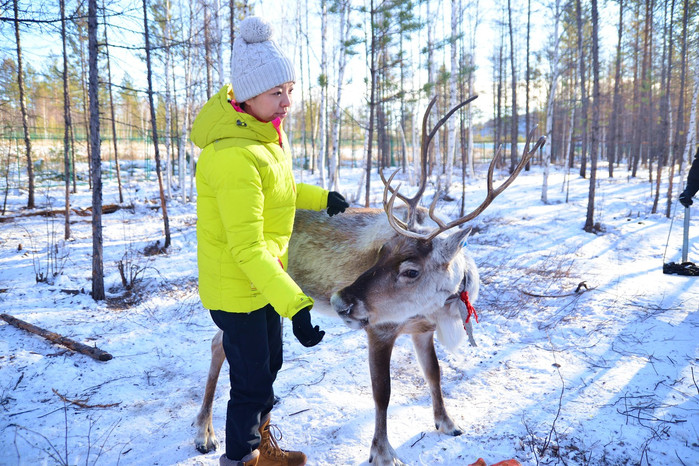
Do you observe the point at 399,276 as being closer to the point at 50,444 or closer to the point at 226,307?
the point at 226,307

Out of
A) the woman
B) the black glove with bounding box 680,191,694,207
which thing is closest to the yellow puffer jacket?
the woman

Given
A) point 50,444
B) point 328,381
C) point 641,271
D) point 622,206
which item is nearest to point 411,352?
point 328,381

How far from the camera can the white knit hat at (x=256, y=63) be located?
175cm

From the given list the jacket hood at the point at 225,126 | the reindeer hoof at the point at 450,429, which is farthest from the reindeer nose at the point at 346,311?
the reindeer hoof at the point at 450,429

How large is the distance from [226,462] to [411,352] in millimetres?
2399

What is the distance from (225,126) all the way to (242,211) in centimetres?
44

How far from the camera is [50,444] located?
2.46 metres

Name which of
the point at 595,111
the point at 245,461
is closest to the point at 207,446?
the point at 245,461

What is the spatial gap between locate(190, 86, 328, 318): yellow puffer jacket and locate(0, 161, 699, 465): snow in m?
1.46

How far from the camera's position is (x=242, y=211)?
156 cm

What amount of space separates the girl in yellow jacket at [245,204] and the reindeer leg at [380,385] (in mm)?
860

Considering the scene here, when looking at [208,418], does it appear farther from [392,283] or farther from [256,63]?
[256,63]

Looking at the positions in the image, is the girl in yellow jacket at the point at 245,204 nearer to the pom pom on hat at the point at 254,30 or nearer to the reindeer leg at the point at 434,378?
the pom pom on hat at the point at 254,30

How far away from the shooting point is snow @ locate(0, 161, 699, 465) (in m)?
2.51
